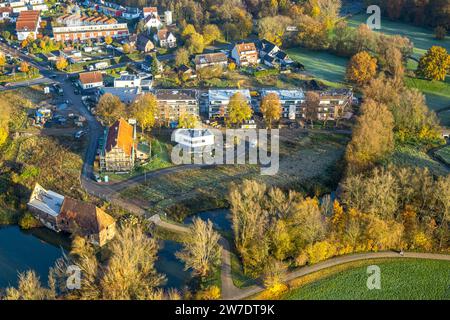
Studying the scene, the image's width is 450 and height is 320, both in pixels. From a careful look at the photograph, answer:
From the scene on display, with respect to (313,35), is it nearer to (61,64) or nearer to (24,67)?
(61,64)

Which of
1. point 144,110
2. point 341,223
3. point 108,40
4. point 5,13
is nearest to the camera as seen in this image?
point 341,223

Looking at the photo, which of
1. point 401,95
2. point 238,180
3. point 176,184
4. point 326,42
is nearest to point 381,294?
point 238,180

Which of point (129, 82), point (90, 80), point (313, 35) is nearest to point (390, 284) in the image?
point (129, 82)

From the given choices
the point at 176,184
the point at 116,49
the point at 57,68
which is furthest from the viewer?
the point at 116,49

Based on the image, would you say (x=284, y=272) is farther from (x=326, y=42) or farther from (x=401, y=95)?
(x=326, y=42)

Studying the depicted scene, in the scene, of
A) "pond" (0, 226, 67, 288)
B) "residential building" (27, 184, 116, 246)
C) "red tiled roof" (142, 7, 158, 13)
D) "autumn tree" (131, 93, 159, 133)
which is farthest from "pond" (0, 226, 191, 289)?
"red tiled roof" (142, 7, 158, 13)

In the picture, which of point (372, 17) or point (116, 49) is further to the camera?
point (372, 17)

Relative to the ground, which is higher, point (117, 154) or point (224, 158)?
point (117, 154)
